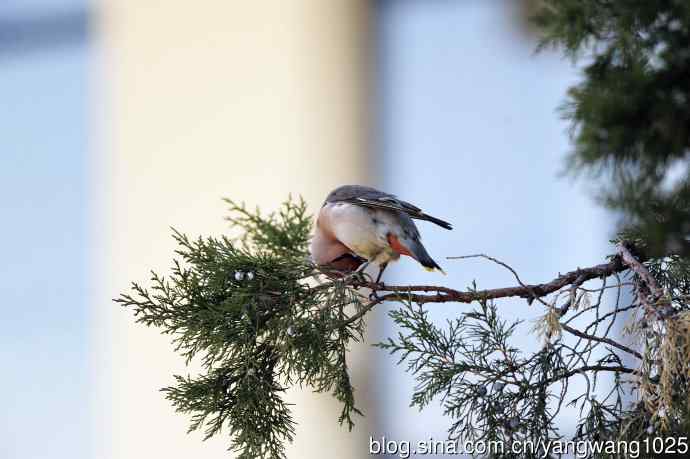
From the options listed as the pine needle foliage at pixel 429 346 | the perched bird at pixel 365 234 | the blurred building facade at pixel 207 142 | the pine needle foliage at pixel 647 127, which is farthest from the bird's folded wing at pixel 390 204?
the blurred building facade at pixel 207 142

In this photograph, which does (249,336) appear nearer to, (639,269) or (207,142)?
(639,269)

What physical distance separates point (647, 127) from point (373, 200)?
0.84 m

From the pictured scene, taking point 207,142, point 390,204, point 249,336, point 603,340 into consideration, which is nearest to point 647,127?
point 603,340

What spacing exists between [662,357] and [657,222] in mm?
Answer: 301

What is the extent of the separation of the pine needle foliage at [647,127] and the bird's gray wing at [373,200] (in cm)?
63

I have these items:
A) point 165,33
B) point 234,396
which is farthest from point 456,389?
point 165,33

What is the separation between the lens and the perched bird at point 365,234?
1639mm

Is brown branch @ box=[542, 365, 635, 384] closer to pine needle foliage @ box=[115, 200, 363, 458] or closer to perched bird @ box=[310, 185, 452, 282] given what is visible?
pine needle foliage @ box=[115, 200, 363, 458]

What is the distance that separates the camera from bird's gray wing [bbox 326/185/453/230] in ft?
5.27

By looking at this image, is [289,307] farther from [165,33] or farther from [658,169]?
[165,33]

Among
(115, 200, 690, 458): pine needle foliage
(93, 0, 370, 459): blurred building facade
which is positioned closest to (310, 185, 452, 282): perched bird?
(115, 200, 690, 458): pine needle foliage

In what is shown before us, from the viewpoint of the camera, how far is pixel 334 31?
4.85 meters

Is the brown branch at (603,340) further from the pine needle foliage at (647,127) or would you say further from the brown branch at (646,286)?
the pine needle foliage at (647,127)

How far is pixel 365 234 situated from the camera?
1.66 metres
